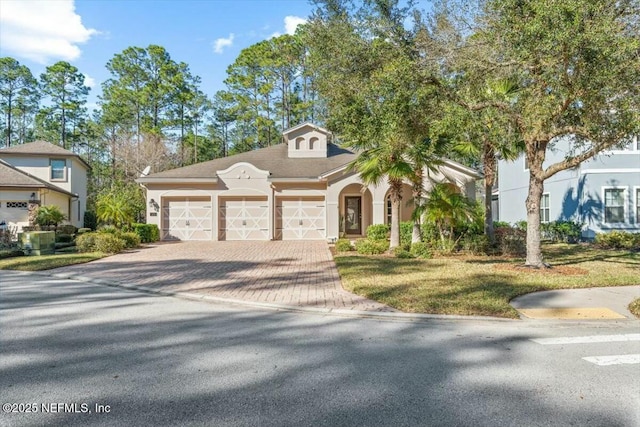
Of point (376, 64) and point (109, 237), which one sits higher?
point (376, 64)

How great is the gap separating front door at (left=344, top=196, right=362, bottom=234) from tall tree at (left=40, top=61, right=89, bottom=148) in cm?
3354

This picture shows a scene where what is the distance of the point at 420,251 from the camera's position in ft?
46.2

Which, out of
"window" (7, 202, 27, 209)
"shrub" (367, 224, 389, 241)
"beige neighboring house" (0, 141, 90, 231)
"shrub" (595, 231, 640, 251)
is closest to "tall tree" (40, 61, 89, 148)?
"beige neighboring house" (0, 141, 90, 231)

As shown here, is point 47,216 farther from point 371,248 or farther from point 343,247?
point 371,248

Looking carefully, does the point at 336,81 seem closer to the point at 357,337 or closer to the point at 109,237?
the point at 357,337

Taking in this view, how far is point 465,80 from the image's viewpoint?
10156 millimetres

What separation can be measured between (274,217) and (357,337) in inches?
647

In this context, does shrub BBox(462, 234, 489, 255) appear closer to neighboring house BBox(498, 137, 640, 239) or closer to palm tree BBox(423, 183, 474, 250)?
palm tree BBox(423, 183, 474, 250)

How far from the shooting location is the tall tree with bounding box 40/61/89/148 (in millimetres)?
40031

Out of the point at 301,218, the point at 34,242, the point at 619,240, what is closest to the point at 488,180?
the point at 619,240

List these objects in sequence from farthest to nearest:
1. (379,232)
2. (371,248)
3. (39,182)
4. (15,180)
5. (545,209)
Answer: (39,182), (545,209), (15,180), (379,232), (371,248)

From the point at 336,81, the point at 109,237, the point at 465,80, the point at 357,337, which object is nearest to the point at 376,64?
the point at 336,81

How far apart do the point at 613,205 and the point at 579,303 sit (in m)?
14.2

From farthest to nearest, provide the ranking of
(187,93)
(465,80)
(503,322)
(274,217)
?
(187,93) → (274,217) → (465,80) → (503,322)
